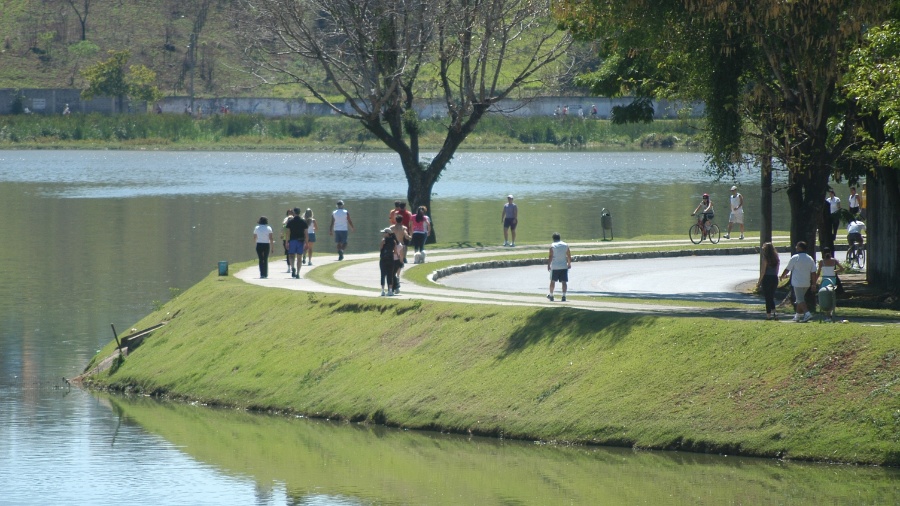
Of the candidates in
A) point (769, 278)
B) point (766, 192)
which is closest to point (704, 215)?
point (766, 192)

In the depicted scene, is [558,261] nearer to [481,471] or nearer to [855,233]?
[481,471]

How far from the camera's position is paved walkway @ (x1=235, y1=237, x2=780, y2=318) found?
32.2 m

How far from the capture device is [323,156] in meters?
160

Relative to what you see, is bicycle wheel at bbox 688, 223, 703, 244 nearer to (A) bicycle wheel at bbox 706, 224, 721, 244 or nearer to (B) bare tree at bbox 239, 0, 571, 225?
(A) bicycle wheel at bbox 706, 224, 721, 244

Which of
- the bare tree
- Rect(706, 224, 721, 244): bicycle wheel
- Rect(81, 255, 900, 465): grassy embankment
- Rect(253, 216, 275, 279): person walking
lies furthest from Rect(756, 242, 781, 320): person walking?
Rect(706, 224, 721, 244): bicycle wheel

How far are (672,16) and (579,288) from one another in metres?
8.74

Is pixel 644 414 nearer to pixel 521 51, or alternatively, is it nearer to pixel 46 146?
pixel 521 51

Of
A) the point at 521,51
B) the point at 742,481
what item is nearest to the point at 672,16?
the point at 742,481

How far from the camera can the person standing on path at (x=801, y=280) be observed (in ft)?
87.5

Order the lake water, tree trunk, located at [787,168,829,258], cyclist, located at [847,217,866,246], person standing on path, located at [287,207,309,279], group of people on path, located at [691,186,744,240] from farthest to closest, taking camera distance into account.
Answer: group of people on path, located at [691,186,744,240] < cyclist, located at [847,217,866,246] < person standing on path, located at [287,207,309,279] < tree trunk, located at [787,168,829,258] < the lake water

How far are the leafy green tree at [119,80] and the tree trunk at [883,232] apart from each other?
11843 centimetres

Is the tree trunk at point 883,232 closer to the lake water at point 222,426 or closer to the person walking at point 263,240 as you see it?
the lake water at point 222,426

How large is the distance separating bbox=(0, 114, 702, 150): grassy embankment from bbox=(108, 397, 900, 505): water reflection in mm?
119665

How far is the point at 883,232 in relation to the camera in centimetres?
3512
